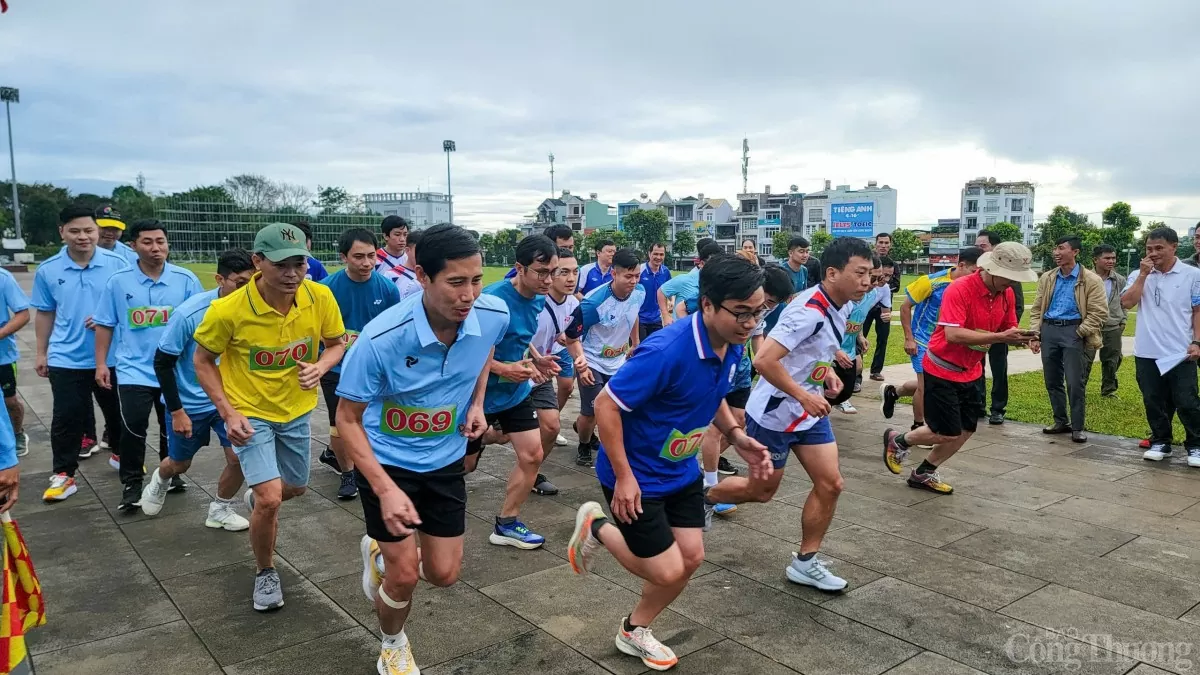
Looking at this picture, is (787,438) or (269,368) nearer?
(269,368)

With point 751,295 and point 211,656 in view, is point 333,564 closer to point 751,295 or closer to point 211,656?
point 211,656

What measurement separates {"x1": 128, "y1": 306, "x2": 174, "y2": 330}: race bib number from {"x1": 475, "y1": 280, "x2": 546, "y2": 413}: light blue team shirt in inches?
101

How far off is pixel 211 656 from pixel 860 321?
22.7ft

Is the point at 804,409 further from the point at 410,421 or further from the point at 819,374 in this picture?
the point at 410,421

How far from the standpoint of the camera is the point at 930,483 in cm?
609

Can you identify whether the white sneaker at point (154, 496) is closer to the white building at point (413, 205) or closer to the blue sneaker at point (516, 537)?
the blue sneaker at point (516, 537)

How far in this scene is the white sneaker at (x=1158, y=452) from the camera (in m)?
6.92

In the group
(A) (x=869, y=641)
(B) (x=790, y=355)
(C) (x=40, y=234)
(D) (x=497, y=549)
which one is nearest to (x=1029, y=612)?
(A) (x=869, y=641)

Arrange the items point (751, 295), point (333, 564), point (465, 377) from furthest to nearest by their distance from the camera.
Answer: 1. point (333, 564)
2. point (465, 377)
3. point (751, 295)

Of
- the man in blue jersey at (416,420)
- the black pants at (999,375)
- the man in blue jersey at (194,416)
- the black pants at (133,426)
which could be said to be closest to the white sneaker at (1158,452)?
the black pants at (999,375)

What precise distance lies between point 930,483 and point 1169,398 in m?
2.99

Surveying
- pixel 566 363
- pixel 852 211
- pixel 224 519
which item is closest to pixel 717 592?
pixel 566 363

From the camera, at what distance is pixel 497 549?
4852 millimetres

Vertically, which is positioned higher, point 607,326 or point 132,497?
point 607,326
